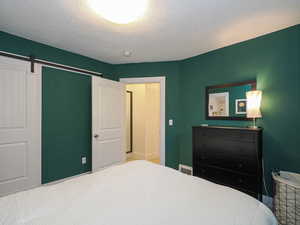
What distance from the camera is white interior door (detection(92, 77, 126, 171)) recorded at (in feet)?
9.64

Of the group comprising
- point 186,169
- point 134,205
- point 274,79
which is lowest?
point 186,169

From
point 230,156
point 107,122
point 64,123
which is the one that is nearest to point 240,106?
point 230,156

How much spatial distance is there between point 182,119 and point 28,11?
2705mm

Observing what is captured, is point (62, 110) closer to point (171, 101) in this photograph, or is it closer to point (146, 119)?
point (171, 101)

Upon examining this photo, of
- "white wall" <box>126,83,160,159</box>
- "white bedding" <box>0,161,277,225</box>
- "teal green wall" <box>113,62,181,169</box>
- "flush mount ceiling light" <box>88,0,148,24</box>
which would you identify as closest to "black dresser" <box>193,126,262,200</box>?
"teal green wall" <box>113,62,181,169</box>

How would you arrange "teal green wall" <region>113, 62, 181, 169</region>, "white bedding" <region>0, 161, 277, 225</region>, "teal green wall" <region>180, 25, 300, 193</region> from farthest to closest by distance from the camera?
"teal green wall" <region>113, 62, 181, 169</region> < "teal green wall" <region>180, 25, 300, 193</region> < "white bedding" <region>0, 161, 277, 225</region>

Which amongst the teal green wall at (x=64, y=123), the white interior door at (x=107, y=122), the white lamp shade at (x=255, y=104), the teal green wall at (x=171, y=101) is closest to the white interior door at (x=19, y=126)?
the teal green wall at (x=64, y=123)

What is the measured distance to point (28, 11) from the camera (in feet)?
5.66

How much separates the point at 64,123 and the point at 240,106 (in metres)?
2.77

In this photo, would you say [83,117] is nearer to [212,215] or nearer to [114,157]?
[114,157]

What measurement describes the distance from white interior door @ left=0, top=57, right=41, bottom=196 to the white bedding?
1.39m

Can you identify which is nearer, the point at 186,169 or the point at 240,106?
the point at 240,106

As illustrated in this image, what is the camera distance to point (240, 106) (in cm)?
243

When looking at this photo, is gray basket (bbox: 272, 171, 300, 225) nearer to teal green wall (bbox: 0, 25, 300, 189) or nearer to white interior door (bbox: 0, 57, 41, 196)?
teal green wall (bbox: 0, 25, 300, 189)
